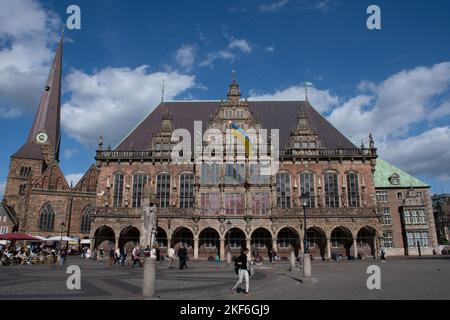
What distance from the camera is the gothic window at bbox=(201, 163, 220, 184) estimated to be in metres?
37.1

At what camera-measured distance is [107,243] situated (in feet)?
125

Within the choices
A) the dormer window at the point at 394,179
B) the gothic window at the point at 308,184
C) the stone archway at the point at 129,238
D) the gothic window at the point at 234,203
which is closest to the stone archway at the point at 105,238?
the stone archway at the point at 129,238

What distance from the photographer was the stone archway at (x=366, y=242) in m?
35.5

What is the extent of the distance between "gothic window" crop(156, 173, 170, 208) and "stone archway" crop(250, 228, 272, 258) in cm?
966

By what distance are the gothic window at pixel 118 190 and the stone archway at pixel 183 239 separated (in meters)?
6.90

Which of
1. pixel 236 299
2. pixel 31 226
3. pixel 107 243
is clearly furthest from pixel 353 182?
pixel 31 226

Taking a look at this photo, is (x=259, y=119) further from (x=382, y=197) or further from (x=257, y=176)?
(x=382, y=197)

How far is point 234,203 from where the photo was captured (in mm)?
36375

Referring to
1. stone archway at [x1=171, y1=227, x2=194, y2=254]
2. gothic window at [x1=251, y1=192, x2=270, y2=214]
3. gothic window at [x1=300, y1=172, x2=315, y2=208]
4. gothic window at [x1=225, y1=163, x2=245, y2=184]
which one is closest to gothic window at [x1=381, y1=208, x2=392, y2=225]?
gothic window at [x1=300, y1=172, x2=315, y2=208]

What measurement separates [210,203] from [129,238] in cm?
921

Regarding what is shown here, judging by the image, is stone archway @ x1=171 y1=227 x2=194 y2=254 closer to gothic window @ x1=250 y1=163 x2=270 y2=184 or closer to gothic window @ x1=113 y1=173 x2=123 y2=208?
gothic window @ x1=113 y1=173 x2=123 y2=208

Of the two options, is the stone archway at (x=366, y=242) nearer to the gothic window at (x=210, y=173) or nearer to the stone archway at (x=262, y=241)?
the stone archway at (x=262, y=241)

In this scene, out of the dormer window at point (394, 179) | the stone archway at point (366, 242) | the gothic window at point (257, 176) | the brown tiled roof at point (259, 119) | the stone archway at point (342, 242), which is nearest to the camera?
the stone archway at point (366, 242)

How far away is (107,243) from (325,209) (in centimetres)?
2302
